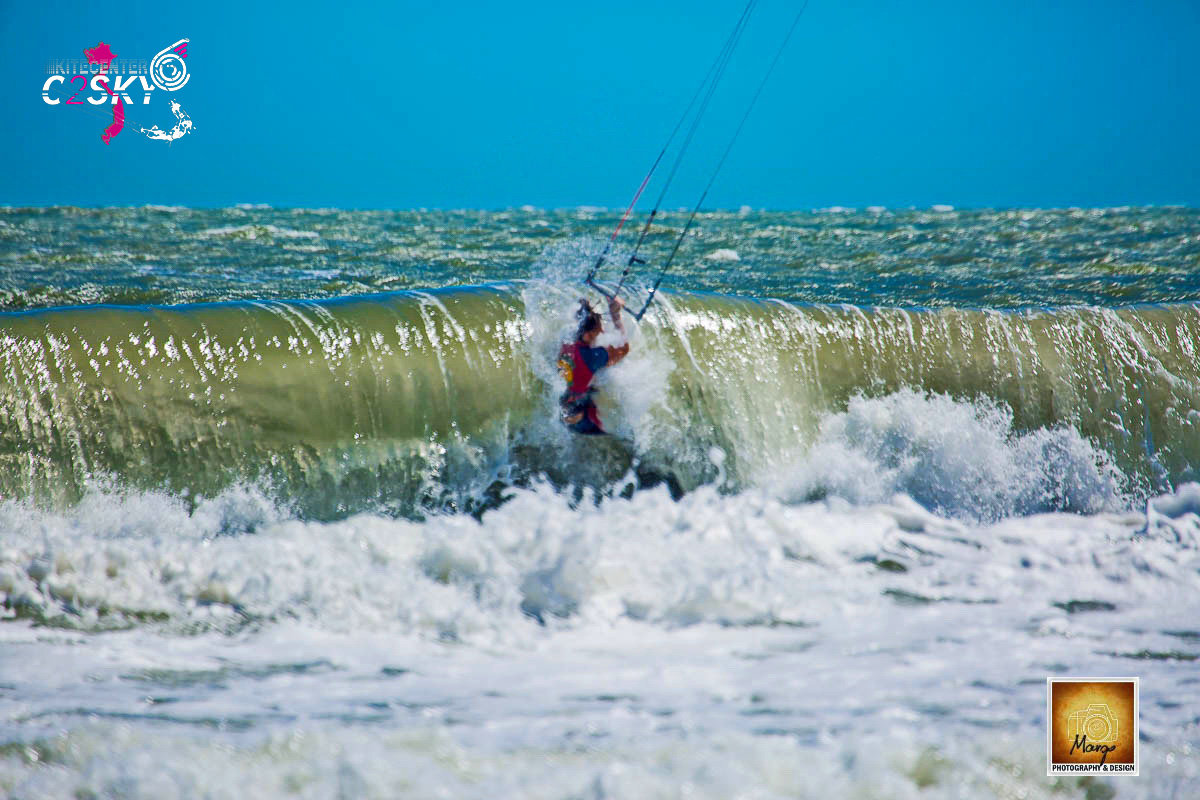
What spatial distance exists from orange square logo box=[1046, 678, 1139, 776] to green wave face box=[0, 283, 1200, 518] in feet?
9.73

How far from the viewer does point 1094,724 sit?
3.28 metres

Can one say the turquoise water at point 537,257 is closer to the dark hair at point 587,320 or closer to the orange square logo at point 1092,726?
the dark hair at point 587,320

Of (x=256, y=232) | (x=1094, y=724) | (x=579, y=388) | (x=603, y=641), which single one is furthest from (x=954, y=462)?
(x=256, y=232)

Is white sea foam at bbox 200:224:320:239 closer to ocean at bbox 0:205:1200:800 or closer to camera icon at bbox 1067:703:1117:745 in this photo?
ocean at bbox 0:205:1200:800

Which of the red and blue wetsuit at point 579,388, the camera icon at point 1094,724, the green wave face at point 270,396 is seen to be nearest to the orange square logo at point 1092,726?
the camera icon at point 1094,724

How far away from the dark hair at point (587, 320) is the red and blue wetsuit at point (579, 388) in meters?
0.08

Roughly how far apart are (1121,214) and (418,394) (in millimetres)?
20176

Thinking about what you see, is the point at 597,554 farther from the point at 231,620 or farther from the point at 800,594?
the point at 231,620

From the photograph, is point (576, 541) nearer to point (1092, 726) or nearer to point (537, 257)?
point (1092, 726)

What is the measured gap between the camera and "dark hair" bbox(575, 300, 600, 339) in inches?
237

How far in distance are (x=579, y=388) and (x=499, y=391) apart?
54 cm

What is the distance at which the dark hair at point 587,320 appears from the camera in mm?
6016

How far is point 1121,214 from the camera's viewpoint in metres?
20.7

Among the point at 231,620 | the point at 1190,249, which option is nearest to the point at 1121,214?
the point at 1190,249
